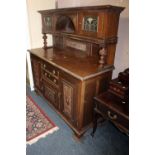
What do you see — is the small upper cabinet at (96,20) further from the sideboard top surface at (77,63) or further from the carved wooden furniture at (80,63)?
the sideboard top surface at (77,63)

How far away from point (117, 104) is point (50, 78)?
1084mm

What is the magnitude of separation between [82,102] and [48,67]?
79 cm

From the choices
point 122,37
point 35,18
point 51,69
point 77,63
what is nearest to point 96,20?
point 122,37

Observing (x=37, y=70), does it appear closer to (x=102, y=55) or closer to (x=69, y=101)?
(x=69, y=101)

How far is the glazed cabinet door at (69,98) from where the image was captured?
1.70 m

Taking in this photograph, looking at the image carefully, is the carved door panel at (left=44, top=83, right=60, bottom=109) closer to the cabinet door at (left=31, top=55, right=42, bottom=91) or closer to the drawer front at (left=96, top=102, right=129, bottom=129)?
the cabinet door at (left=31, top=55, right=42, bottom=91)

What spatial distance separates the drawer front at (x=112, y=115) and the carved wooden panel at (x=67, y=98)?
1.16 ft

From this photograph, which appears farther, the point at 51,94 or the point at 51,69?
the point at 51,94

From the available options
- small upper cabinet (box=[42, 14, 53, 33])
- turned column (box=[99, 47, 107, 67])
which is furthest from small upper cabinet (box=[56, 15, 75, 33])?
turned column (box=[99, 47, 107, 67])

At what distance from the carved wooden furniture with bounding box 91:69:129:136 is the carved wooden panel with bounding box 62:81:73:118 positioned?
1.06ft

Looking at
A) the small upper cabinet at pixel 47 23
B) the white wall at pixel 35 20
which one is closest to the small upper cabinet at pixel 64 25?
the small upper cabinet at pixel 47 23

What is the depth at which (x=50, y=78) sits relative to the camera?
2.16 m

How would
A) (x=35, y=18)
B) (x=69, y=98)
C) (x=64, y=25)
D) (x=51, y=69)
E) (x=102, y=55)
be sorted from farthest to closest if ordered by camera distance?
1. (x=35, y=18)
2. (x=64, y=25)
3. (x=51, y=69)
4. (x=69, y=98)
5. (x=102, y=55)
